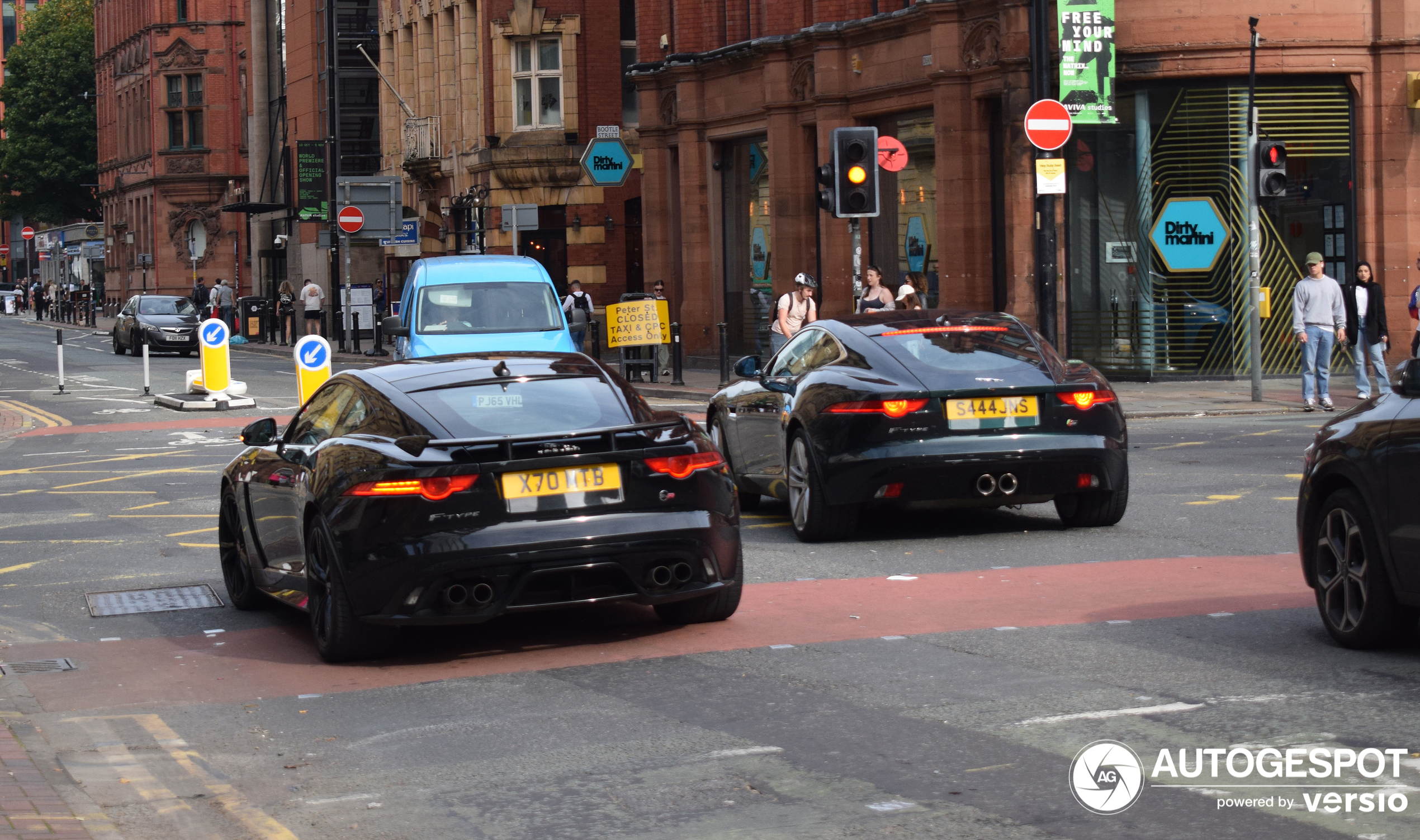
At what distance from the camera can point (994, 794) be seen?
5629mm

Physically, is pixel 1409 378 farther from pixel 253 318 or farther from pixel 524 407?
pixel 253 318

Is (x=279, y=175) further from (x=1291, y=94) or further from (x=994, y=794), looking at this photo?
(x=994, y=794)

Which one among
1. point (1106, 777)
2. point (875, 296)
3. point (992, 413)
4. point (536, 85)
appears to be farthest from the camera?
point (536, 85)

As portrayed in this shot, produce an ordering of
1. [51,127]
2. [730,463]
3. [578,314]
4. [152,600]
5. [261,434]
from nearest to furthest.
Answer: [261,434] → [152,600] → [730,463] → [578,314] → [51,127]

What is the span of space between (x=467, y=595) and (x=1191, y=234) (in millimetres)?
20870

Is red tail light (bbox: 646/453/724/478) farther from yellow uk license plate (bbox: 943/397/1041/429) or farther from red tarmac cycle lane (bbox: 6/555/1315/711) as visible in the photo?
yellow uk license plate (bbox: 943/397/1041/429)

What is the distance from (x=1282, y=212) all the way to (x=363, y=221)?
60.8 feet

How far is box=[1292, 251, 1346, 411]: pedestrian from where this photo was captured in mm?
22234

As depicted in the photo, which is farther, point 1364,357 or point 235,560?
point 1364,357

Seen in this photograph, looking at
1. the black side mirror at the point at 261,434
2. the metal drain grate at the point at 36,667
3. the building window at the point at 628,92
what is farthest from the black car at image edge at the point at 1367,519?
the building window at the point at 628,92

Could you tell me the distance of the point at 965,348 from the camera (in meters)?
11.8

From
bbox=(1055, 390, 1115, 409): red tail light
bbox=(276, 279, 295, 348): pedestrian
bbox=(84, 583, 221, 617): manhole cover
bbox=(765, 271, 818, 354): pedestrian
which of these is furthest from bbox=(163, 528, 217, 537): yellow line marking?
bbox=(276, 279, 295, 348): pedestrian

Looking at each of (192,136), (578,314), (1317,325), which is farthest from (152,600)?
(192,136)

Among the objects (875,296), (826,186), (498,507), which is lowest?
(498,507)
